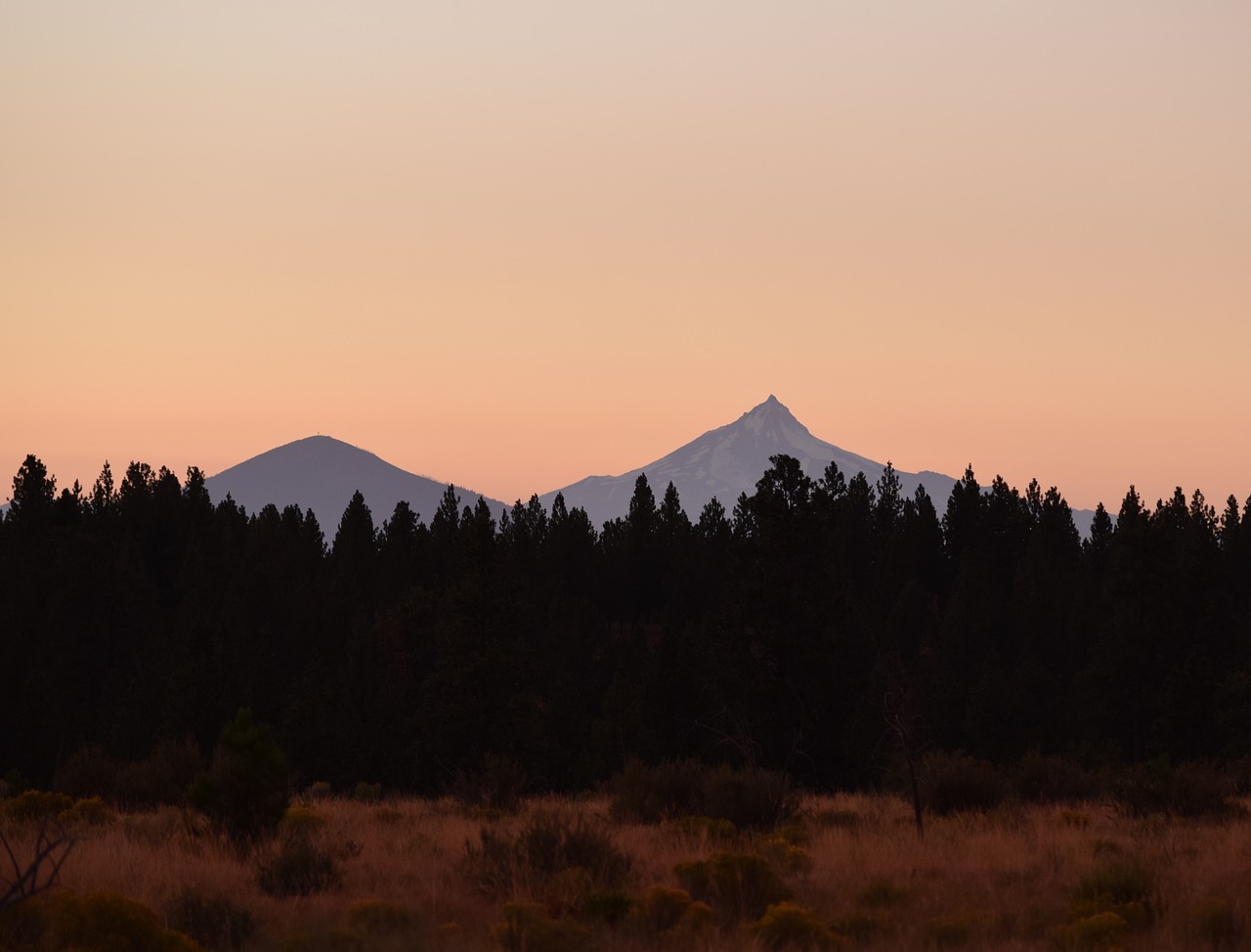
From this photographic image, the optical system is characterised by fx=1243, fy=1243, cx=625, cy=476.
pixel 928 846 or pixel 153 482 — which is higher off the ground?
pixel 153 482

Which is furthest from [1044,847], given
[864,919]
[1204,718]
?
[1204,718]

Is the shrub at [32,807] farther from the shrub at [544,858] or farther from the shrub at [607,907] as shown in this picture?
the shrub at [607,907]

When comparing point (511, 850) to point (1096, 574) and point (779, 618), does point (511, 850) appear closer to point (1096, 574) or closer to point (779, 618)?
point (779, 618)

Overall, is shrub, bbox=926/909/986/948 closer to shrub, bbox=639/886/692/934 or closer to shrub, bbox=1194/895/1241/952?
shrub, bbox=1194/895/1241/952

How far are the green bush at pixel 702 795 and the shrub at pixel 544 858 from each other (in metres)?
3.87

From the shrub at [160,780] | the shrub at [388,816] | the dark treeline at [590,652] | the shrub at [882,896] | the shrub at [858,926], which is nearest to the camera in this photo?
the shrub at [858,926]

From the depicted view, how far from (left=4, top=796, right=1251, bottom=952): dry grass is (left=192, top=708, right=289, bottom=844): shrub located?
0.37 meters

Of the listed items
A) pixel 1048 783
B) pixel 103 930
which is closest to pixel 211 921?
pixel 103 930

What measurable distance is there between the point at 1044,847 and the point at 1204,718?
39.3 meters

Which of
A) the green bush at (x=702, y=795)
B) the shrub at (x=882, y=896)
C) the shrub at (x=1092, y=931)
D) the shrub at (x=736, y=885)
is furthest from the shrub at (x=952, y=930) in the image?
the green bush at (x=702, y=795)

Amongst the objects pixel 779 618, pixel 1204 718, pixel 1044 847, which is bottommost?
pixel 1204 718

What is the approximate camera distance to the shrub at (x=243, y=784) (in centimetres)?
1373

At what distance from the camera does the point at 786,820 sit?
51.9 feet

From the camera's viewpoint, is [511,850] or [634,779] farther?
[634,779]
